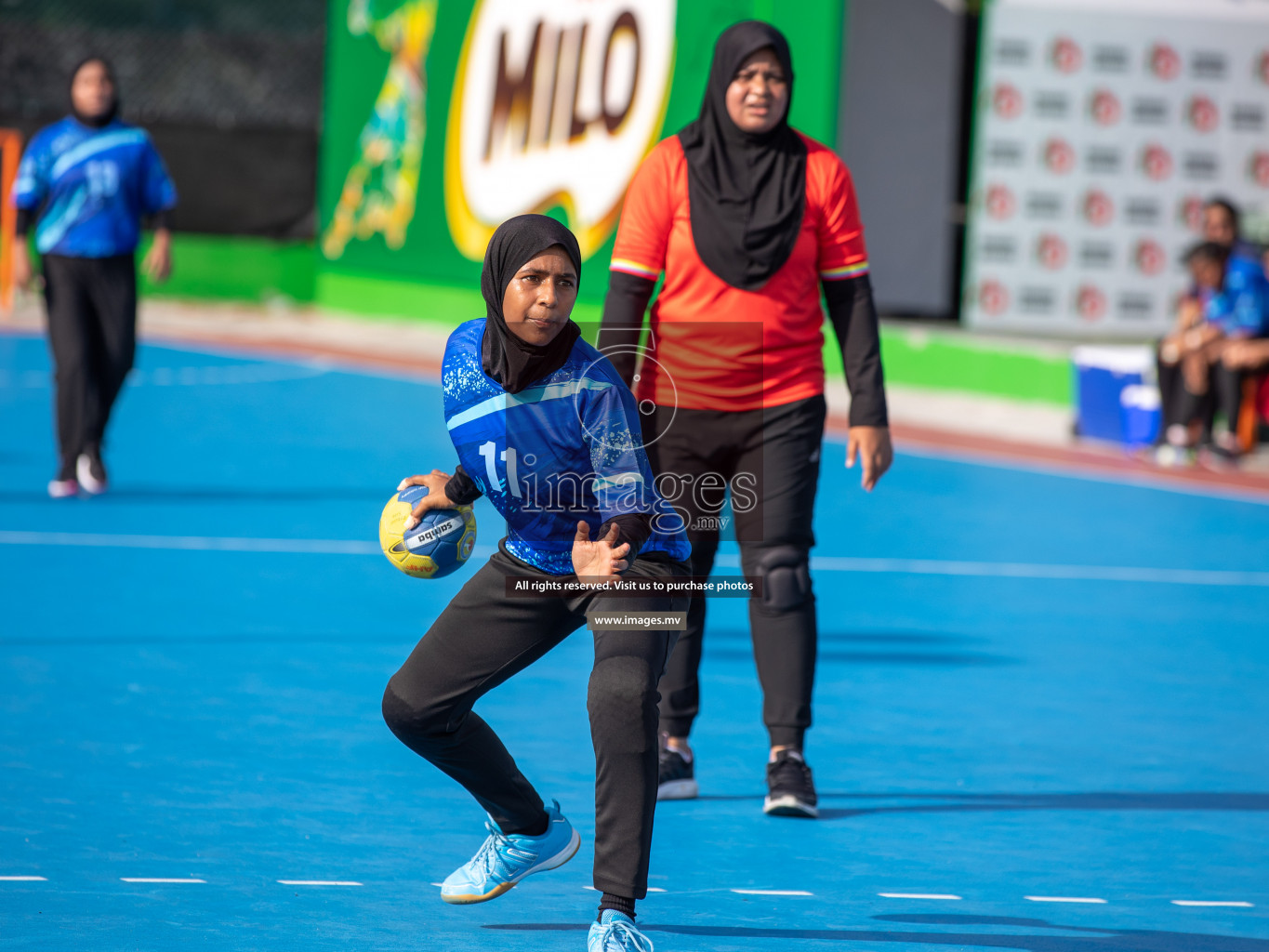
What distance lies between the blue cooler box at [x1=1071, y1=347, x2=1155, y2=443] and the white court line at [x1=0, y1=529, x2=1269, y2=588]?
14.2ft

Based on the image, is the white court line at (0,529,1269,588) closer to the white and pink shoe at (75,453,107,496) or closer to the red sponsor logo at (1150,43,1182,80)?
the white and pink shoe at (75,453,107,496)

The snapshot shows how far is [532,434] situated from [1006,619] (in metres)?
4.75

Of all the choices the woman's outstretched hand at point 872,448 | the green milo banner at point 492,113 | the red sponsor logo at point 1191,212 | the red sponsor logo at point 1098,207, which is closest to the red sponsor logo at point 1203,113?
the red sponsor logo at point 1191,212

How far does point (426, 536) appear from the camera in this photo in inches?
178

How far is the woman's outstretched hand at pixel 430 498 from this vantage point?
177 inches

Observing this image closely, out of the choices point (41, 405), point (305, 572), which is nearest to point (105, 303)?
point (305, 572)

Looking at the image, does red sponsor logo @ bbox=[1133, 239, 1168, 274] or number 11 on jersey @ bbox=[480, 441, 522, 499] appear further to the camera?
red sponsor logo @ bbox=[1133, 239, 1168, 274]

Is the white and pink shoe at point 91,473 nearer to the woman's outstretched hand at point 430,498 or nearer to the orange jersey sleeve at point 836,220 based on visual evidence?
the orange jersey sleeve at point 836,220

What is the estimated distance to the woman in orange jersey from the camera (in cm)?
565

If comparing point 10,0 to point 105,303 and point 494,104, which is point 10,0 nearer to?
point 494,104

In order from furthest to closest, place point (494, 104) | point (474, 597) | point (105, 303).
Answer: point (494, 104), point (105, 303), point (474, 597)

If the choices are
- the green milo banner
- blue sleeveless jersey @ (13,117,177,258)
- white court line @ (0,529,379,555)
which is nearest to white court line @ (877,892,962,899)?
white court line @ (0,529,379,555)

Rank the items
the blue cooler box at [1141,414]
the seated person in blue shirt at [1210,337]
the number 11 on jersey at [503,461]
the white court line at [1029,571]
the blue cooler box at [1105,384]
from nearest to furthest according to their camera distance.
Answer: the number 11 on jersey at [503,461] < the white court line at [1029,571] < the seated person in blue shirt at [1210,337] < the blue cooler box at [1141,414] < the blue cooler box at [1105,384]

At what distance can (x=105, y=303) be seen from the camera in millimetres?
10438
